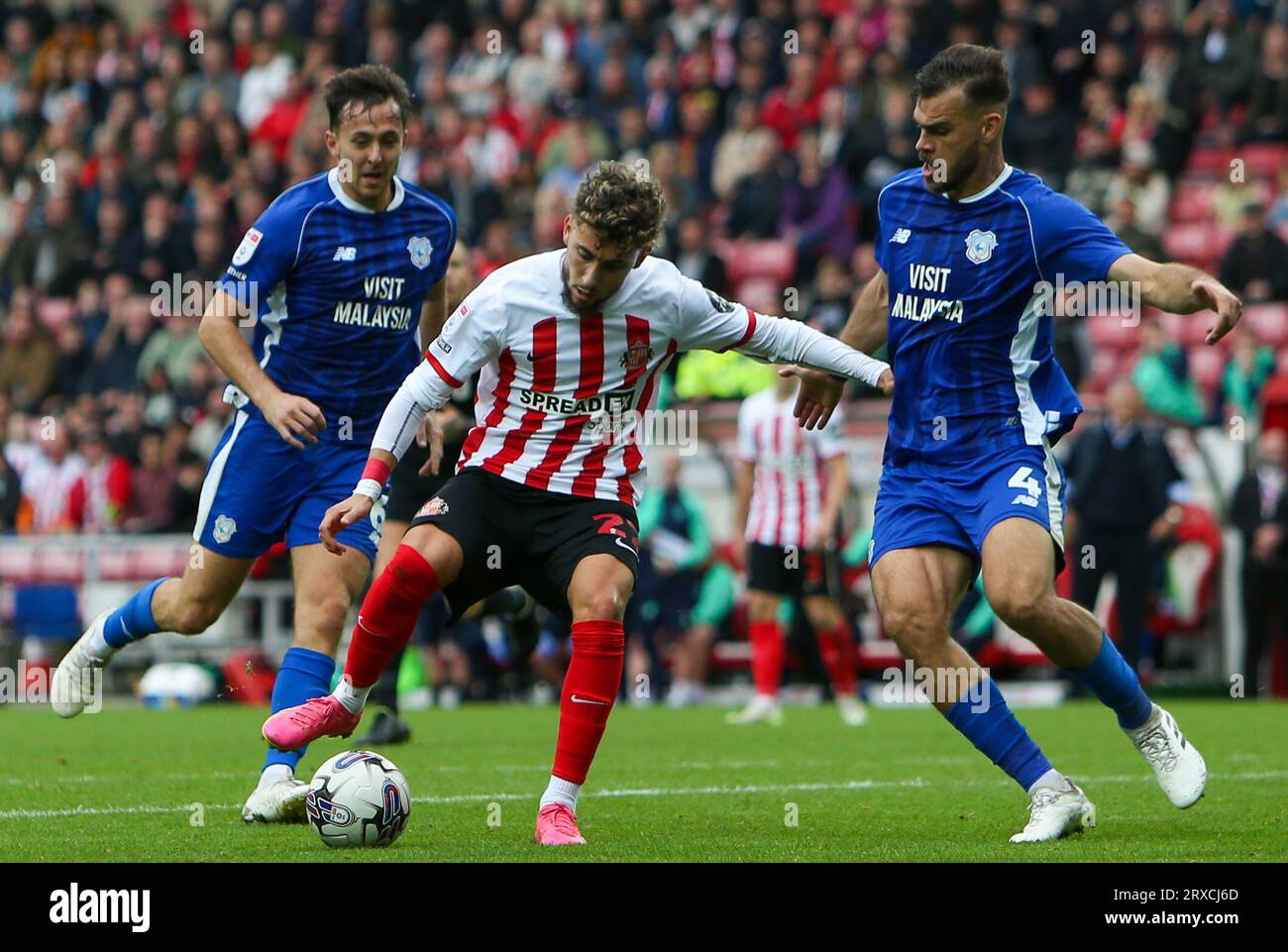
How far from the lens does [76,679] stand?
27.7 feet

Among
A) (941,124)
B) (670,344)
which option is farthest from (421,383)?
(941,124)

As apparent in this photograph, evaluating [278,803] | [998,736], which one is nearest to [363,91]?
[278,803]

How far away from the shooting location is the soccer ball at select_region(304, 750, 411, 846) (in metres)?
6.21

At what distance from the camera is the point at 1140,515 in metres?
15.2

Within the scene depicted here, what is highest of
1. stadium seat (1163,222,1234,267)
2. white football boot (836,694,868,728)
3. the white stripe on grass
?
stadium seat (1163,222,1234,267)

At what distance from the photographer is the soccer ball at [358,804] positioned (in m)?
6.21

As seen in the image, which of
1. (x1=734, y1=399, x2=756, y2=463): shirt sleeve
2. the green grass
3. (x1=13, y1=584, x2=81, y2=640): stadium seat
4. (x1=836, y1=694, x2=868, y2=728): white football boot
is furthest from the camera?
(x1=13, y1=584, x2=81, y2=640): stadium seat

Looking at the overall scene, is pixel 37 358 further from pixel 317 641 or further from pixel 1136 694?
pixel 1136 694

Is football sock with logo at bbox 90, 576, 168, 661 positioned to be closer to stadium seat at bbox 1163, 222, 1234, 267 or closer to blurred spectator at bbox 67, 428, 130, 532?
blurred spectator at bbox 67, 428, 130, 532

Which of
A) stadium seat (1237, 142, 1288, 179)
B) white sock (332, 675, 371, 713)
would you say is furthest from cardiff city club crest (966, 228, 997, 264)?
stadium seat (1237, 142, 1288, 179)

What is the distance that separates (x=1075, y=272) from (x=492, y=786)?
342cm

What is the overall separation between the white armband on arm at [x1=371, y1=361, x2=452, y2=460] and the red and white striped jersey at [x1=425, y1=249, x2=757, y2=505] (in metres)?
0.05

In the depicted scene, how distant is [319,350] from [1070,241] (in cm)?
284

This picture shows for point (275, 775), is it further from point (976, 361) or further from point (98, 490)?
point (98, 490)
